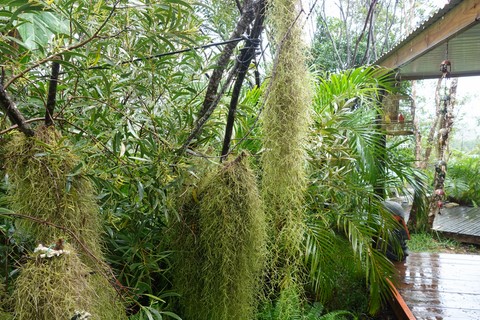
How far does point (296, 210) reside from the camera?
135cm

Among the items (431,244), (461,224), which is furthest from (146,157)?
(461,224)

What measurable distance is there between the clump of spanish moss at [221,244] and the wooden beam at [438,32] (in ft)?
5.09

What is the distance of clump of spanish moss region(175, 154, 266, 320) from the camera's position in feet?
3.45

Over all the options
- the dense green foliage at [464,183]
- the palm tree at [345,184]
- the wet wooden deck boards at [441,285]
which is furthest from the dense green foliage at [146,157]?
the dense green foliage at [464,183]

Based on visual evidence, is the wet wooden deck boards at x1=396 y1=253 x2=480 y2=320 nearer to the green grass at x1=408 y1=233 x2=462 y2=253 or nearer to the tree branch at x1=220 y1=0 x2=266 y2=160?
the green grass at x1=408 y1=233 x2=462 y2=253

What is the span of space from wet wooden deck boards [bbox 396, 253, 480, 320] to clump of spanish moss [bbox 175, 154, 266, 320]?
1705 millimetres

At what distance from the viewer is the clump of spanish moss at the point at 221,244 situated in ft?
3.45

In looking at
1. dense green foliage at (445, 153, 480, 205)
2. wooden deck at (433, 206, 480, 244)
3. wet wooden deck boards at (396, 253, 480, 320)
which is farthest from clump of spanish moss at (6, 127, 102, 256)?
dense green foliage at (445, 153, 480, 205)

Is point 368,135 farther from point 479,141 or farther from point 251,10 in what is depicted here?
point 479,141

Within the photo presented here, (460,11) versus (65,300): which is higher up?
(460,11)

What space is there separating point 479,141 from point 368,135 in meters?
9.55

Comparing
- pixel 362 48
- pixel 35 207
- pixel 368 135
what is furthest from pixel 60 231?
pixel 362 48

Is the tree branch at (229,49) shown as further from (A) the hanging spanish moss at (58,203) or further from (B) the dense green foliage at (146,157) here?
(A) the hanging spanish moss at (58,203)

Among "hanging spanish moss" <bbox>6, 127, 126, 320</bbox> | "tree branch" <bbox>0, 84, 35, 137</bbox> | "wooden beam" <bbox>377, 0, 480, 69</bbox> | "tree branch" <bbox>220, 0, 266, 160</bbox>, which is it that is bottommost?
"hanging spanish moss" <bbox>6, 127, 126, 320</bbox>
